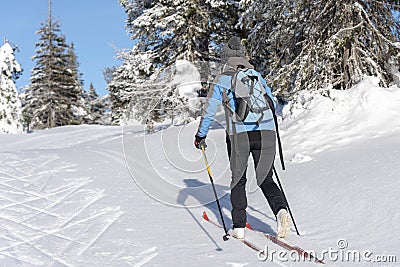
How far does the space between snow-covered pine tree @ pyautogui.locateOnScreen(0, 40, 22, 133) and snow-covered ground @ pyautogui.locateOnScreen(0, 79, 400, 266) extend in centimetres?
1790

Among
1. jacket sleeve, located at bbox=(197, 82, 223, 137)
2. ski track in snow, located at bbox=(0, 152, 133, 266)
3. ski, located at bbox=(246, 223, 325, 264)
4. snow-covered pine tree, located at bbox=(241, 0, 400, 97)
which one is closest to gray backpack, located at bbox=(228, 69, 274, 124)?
jacket sleeve, located at bbox=(197, 82, 223, 137)

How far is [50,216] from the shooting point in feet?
16.6

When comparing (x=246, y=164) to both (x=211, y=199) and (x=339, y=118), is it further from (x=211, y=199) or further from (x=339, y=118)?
(x=339, y=118)

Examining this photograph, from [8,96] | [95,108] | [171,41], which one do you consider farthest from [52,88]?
[171,41]

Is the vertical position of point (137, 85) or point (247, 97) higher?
point (137, 85)

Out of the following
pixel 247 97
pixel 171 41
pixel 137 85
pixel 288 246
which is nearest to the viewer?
pixel 288 246

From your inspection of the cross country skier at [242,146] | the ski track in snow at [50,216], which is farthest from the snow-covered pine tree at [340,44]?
the ski track in snow at [50,216]

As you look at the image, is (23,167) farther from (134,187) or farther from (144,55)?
(144,55)

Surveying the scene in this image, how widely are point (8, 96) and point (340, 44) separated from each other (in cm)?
2350

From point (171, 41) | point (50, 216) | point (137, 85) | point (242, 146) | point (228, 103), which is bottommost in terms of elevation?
point (50, 216)

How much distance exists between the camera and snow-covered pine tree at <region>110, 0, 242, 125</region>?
1288cm

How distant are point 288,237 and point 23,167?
594 cm

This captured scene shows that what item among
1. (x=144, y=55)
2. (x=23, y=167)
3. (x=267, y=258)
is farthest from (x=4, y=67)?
A: (x=267, y=258)

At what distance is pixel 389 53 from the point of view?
873cm
